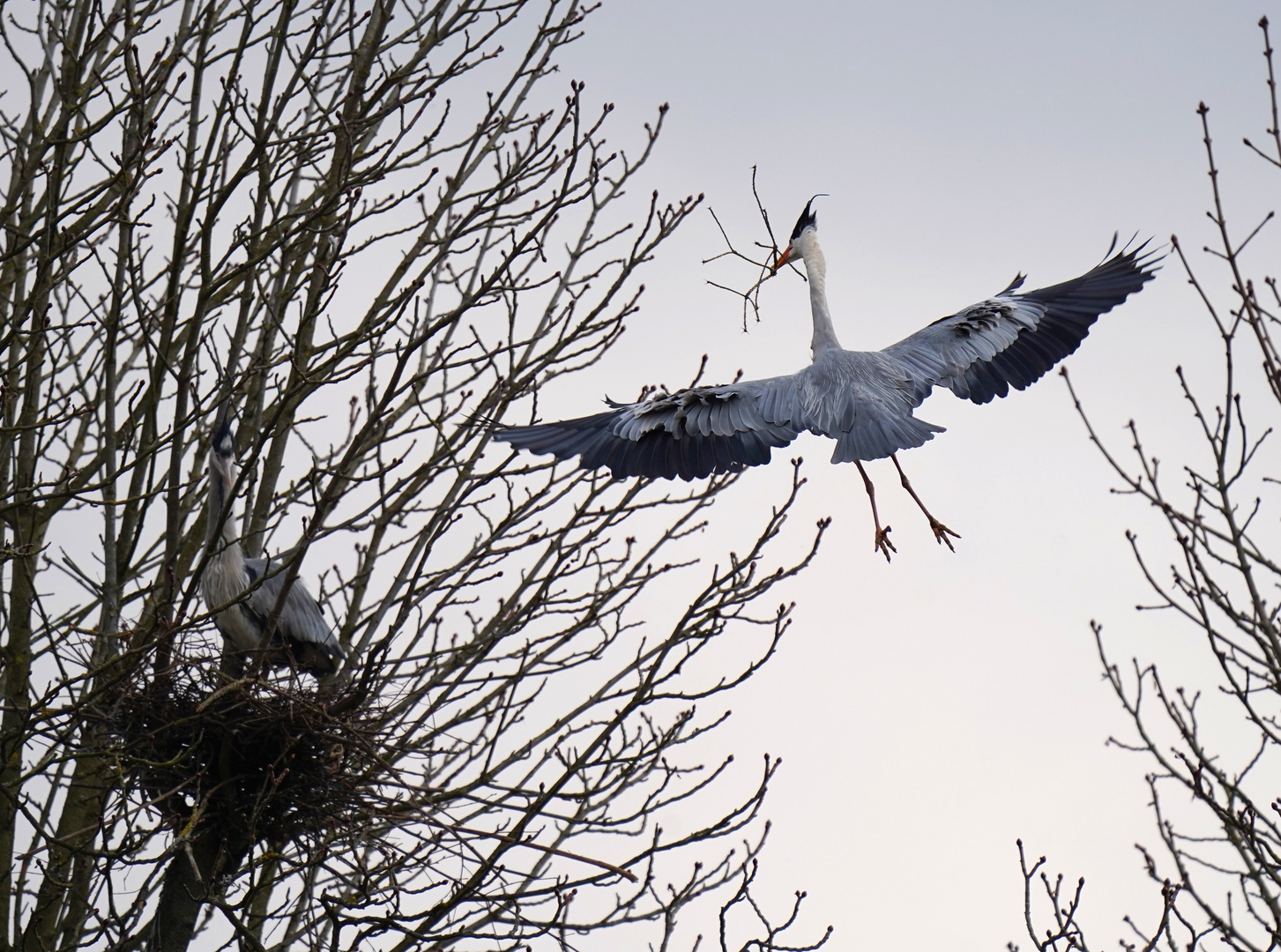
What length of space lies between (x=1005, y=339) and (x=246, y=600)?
4074mm

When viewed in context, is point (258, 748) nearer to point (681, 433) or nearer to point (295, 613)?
point (295, 613)

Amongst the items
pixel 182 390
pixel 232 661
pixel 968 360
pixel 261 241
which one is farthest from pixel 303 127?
pixel 968 360

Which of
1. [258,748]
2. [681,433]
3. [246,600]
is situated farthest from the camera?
[681,433]

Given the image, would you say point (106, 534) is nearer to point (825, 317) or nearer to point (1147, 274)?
point (825, 317)

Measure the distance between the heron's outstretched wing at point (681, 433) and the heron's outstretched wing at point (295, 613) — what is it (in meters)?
1.31

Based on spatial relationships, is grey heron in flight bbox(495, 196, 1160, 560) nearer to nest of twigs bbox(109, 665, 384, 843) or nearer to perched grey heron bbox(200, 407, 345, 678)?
perched grey heron bbox(200, 407, 345, 678)

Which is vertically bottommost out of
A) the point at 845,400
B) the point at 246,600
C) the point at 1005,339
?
the point at 246,600

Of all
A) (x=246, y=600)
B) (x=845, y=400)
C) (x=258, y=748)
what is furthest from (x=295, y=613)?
(x=845, y=400)

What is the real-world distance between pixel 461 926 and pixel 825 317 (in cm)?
384

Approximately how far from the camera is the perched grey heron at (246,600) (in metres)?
6.25

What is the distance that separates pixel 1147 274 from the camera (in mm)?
7621

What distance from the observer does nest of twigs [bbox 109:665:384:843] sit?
495 cm

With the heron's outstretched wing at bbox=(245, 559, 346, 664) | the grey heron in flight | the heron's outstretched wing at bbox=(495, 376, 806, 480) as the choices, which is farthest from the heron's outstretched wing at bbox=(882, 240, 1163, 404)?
the heron's outstretched wing at bbox=(245, 559, 346, 664)

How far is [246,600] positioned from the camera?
623 centimetres
